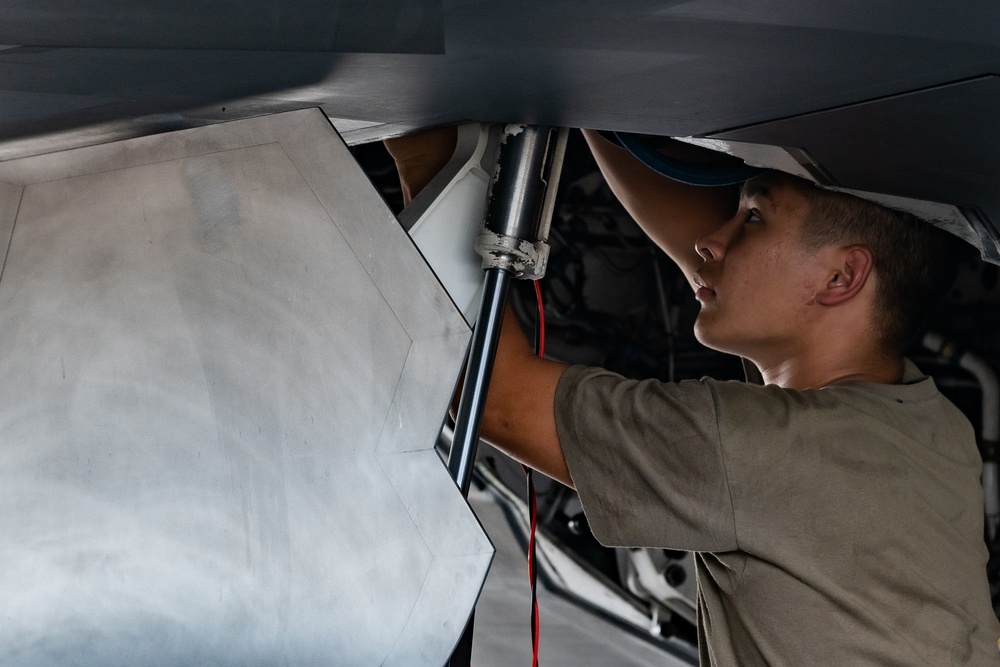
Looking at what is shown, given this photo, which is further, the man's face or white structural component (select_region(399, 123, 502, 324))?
the man's face

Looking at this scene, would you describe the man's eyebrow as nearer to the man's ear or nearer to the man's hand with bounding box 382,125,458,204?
the man's ear

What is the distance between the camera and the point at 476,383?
0.78m

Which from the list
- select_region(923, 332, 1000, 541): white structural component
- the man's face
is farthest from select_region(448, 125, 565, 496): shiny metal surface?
select_region(923, 332, 1000, 541): white structural component

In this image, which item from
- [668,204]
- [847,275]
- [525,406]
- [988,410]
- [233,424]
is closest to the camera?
[233,424]

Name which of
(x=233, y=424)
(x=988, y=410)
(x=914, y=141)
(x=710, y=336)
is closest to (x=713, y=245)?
(x=710, y=336)

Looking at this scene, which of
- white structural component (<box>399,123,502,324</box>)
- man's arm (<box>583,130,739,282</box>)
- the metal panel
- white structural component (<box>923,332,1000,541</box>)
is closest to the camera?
the metal panel

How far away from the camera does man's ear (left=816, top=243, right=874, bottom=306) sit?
0.99 meters

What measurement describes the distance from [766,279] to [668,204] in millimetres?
283

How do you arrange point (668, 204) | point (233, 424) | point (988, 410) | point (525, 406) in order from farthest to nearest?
point (988, 410)
point (668, 204)
point (525, 406)
point (233, 424)

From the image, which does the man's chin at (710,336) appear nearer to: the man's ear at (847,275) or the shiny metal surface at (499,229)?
the man's ear at (847,275)

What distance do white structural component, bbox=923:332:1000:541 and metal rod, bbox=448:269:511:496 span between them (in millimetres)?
1914

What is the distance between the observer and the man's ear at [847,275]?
99cm

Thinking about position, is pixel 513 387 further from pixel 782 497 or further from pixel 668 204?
pixel 668 204

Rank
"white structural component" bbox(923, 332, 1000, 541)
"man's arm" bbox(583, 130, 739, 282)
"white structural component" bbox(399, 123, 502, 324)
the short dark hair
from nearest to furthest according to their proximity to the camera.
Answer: "white structural component" bbox(399, 123, 502, 324), the short dark hair, "man's arm" bbox(583, 130, 739, 282), "white structural component" bbox(923, 332, 1000, 541)
